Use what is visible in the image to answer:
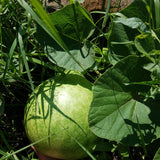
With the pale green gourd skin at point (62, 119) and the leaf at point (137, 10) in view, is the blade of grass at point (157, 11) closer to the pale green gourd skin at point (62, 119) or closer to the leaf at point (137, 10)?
the leaf at point (137, 10)

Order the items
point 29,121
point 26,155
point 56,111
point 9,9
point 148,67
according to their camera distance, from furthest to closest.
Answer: point 26,155
point 9,9
point 29,121
point 56,111
point 148,67

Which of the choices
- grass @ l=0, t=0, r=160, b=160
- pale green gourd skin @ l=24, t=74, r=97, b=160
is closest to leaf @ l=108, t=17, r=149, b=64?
grass @ l=0, t=0, r=160, b=160

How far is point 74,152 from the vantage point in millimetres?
1830

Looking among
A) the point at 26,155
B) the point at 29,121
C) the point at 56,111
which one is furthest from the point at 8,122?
the point at 56,111

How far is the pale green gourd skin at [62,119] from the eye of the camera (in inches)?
68.9

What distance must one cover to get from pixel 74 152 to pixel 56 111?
0.31 metres

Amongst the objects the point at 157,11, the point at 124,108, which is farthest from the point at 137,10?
the point at 124,108

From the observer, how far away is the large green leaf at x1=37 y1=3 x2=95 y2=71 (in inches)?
73.9

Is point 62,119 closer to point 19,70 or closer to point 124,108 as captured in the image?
point 124,108

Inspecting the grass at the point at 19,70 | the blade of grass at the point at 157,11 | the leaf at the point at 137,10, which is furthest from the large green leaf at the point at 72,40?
the blade of grass at the point at 157,11

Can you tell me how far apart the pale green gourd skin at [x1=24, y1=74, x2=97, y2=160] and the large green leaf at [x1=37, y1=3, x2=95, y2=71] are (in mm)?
150

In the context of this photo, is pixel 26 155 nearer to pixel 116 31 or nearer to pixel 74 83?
pixel 74 83

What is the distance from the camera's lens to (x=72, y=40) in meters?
1.95

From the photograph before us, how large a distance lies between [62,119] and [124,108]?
39 cm
